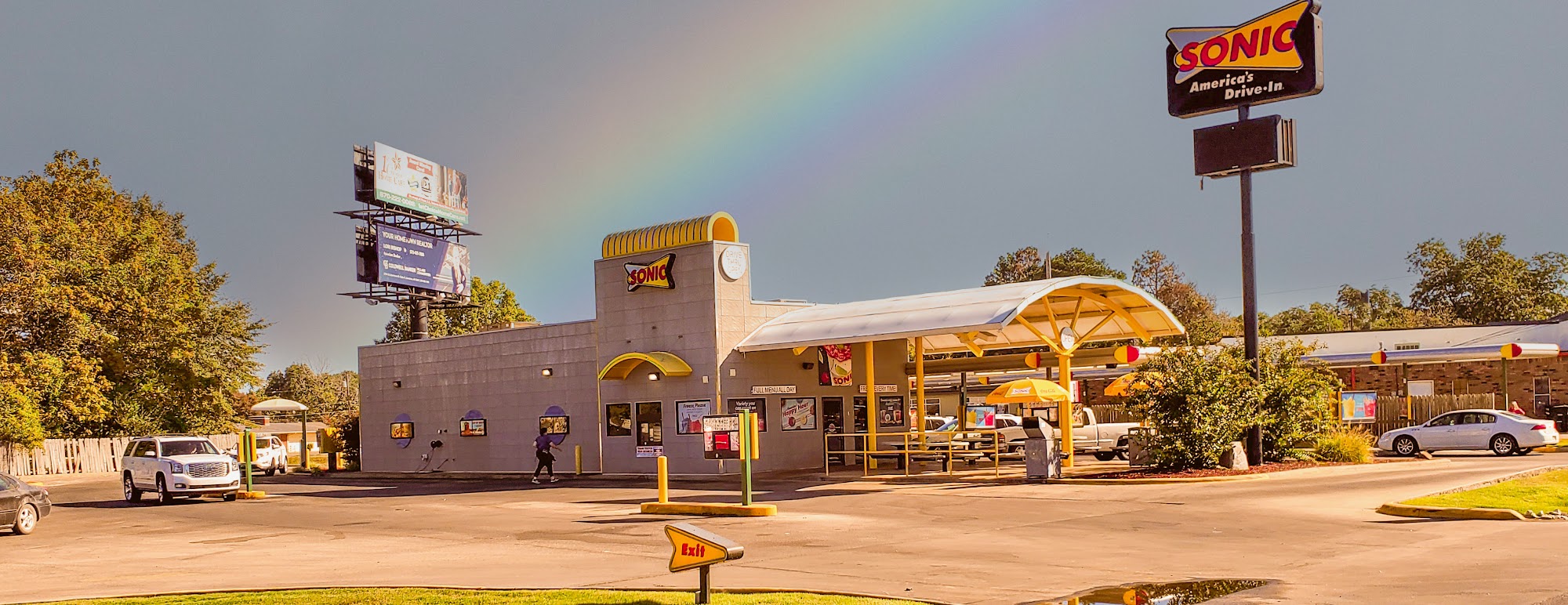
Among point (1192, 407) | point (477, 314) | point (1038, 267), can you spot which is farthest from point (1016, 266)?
point (1192, 407)

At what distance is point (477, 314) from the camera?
77.3 metres

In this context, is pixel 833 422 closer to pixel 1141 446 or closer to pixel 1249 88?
pixel 1141 446

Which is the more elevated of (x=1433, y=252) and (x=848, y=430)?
(x=1433, y=252)

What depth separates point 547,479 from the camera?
114 feet

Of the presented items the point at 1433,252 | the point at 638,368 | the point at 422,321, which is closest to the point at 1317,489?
the point at 638,368

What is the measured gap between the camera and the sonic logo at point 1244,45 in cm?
2848

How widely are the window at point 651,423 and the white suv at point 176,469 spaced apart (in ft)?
32.2

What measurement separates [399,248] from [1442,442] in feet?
123

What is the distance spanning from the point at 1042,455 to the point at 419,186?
35.5m

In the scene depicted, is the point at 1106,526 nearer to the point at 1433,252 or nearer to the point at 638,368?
the point at 638,368

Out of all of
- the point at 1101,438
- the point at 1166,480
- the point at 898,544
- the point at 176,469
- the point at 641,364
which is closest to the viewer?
the point at 898,544

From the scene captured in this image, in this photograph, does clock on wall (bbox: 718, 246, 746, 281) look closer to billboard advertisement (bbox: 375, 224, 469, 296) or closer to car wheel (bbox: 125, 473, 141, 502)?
car wheel (bbox: 125, 473, 141, 502)

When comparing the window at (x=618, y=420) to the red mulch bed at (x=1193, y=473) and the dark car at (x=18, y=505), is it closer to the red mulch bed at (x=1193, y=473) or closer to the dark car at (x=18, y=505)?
the red mulch bed at (x=1193, y=473)

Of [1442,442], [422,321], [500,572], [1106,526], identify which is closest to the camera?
[500,572]
